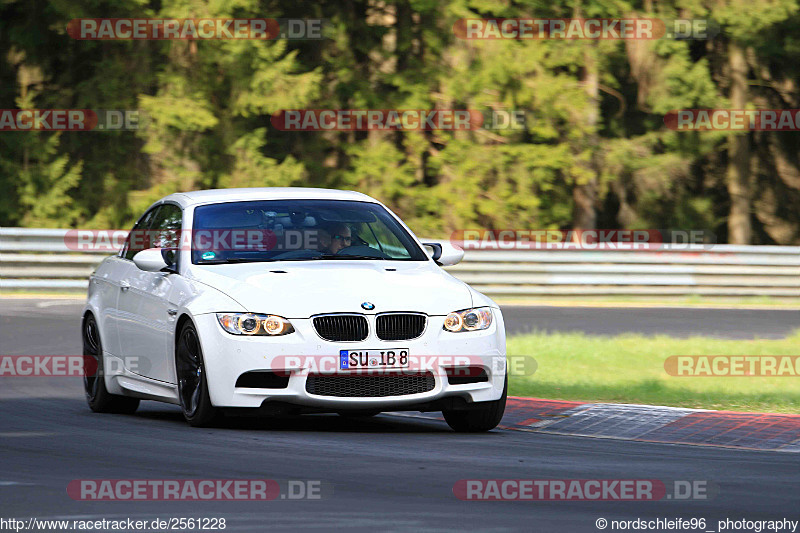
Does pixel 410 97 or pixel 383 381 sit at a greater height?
pixel 410 97

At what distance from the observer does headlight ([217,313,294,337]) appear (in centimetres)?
932

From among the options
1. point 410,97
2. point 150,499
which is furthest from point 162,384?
point 410,97

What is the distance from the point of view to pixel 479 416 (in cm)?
995

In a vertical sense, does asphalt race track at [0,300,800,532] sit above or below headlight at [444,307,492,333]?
below

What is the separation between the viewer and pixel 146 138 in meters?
28.2

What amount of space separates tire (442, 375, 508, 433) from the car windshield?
1208 mm

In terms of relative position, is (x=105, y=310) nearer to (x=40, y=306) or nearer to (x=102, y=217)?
(x=40, y=306)

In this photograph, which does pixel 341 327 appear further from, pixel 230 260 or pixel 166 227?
pixel 166 227

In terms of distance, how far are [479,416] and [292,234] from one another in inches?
71.1

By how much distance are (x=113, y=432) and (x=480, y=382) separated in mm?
2381

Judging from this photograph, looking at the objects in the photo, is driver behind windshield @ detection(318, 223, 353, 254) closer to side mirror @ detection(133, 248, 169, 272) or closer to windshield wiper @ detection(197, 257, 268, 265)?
windshield wiper @ detection(197, 257, 268, 265)
